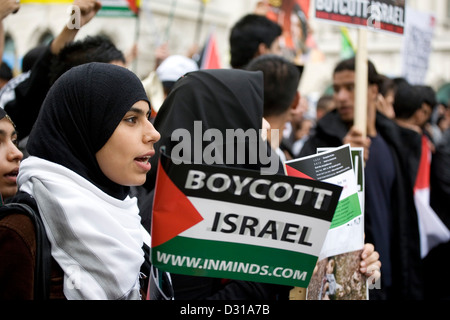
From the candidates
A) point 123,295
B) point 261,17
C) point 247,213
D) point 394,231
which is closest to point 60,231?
point 123,295

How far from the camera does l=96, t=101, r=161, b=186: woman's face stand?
1.81m

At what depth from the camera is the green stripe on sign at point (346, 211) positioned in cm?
217

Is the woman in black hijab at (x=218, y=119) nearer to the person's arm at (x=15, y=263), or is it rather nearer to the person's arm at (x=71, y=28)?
the person's arm at (x=15, y=263)

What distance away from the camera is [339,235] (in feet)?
7.14

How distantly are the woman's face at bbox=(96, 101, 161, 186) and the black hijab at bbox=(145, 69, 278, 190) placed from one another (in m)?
0.31

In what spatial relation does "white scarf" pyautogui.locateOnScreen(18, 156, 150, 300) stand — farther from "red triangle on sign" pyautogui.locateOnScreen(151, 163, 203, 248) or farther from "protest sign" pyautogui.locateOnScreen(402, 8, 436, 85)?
"protest sign" pyautogui.locateOnScreen(402, 8, 436, 85)

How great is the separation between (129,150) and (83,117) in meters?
0.17

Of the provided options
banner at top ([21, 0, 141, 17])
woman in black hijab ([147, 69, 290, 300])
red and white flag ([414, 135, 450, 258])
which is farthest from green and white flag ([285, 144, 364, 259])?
banner at top ([21, 0, 141, 17])

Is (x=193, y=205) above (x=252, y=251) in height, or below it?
above

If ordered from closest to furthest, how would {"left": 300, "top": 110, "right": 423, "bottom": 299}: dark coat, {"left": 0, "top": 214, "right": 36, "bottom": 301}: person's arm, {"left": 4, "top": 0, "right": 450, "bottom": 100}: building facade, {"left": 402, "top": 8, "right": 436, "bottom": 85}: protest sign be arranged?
{"left": 0, "top": 214, "right": 36, "bottom": 301}: person's arm → {"left": 300, "top": 110, "right": 423, "bottom": 299}: dark coat → {"left": 402, "top": 8, "right": 436, "bottom": 85}: protest sign → {"left": 4, "top": 0, "right": 450, "bottom": 100}: building facade

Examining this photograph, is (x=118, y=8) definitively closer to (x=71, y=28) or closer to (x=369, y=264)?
(x=71, y=28)

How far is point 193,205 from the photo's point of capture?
62.7 inches

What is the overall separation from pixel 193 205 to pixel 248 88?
786 mm
